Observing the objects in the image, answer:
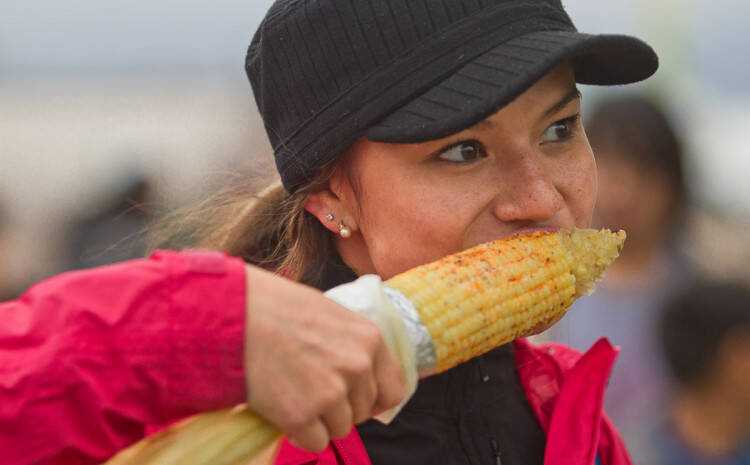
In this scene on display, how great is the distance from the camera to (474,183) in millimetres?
1819

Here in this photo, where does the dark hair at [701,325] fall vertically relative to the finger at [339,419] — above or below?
below

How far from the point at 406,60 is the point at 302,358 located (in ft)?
2.41

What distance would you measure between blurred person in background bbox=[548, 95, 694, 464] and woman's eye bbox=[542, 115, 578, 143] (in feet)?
6.33

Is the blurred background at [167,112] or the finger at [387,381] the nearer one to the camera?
the finger at [387,381]

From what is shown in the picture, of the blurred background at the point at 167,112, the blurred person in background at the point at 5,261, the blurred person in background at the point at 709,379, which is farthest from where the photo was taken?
the blurred person in background at the point at 5,261

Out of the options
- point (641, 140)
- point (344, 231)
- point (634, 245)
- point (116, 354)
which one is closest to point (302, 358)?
point (116, 354)

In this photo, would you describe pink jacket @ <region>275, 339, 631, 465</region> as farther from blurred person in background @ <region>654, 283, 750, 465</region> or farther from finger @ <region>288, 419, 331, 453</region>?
blurred person in background @ <region>654, 283, 750, 465</region>

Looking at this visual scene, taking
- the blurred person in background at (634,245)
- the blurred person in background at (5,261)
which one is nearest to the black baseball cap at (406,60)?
the blurred person in background at (634,245)

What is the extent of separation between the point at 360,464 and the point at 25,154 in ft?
13.0

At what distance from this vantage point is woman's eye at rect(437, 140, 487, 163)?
1.82 metres

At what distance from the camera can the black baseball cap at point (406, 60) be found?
169cm

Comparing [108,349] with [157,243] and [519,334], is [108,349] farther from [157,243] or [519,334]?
[157,243]

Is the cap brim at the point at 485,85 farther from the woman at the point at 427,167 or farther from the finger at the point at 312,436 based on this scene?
the finger at the point at 312,436

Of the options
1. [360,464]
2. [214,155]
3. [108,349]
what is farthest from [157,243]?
[108,349]
